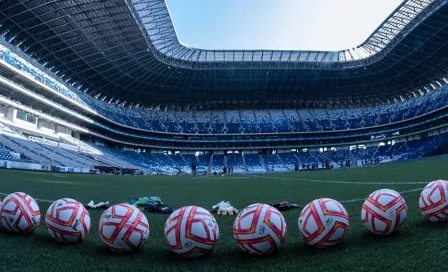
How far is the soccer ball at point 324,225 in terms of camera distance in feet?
17.3

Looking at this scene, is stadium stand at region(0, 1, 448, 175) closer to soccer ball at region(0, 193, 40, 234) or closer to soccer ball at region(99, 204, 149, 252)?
soccer ball at region(0, 193, 40, 234)

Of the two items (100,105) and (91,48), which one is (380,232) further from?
(100,105)

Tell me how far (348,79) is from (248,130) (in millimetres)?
23571

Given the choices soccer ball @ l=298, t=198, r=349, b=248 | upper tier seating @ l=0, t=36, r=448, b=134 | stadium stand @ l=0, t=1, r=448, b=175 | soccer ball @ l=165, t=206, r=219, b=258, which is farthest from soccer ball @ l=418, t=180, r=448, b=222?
upper tier seating @ l=0, t=36, r=448, b=134

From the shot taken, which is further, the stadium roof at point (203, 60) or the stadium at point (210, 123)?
the stadium roof at point (203, 60)

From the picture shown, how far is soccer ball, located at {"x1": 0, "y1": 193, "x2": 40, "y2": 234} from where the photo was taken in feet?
21.0

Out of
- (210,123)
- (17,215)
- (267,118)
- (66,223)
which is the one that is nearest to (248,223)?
(66,223)

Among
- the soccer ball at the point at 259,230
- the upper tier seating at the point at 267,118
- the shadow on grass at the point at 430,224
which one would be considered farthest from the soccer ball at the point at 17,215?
the upper tier seating at the point at 267,118

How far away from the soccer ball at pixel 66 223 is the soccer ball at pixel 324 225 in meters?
3.58

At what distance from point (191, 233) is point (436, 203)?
3804mm

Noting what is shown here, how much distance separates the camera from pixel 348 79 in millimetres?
70938

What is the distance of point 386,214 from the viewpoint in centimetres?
554

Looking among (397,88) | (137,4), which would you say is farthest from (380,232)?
(397,88)

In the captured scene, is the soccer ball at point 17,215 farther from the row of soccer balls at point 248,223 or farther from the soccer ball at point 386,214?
the soccer ball at point 386,214
